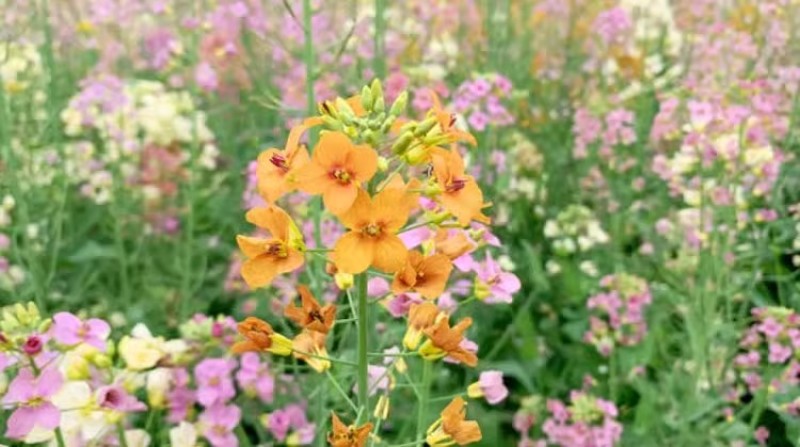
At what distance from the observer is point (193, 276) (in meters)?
3.23

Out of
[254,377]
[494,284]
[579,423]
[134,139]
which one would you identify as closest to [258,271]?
[494,284]

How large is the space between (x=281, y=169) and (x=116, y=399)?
56cm

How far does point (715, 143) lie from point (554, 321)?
894 millimetres

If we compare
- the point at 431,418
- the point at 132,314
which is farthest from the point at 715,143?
the point at 132,314

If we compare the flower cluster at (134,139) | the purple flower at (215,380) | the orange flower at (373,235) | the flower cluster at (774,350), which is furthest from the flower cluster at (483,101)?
the orange flower at (373,235)

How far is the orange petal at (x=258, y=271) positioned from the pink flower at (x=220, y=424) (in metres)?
0.71

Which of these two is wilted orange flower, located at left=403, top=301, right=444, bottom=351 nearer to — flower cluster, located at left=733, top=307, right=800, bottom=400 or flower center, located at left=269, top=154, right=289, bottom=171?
flower center, located at left=269, top=154, right=289, bottom=171

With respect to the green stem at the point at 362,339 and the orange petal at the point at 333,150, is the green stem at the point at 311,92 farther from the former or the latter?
the orange petal at the point at 333,150

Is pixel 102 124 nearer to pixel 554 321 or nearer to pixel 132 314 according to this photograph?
pixel 132 314

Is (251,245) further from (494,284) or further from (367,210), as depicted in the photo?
(494,284)

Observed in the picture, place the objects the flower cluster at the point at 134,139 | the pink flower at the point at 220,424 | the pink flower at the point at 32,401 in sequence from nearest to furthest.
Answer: the pink flower at the point at 32,401
the pink flower at the point at 220,424
the flower cluster at the point at 134,139

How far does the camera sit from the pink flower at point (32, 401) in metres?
1.38

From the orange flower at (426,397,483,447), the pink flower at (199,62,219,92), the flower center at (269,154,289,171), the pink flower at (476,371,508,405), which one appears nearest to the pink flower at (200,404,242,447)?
the pink flower at (476,371,508,405)

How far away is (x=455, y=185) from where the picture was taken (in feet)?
3.98
